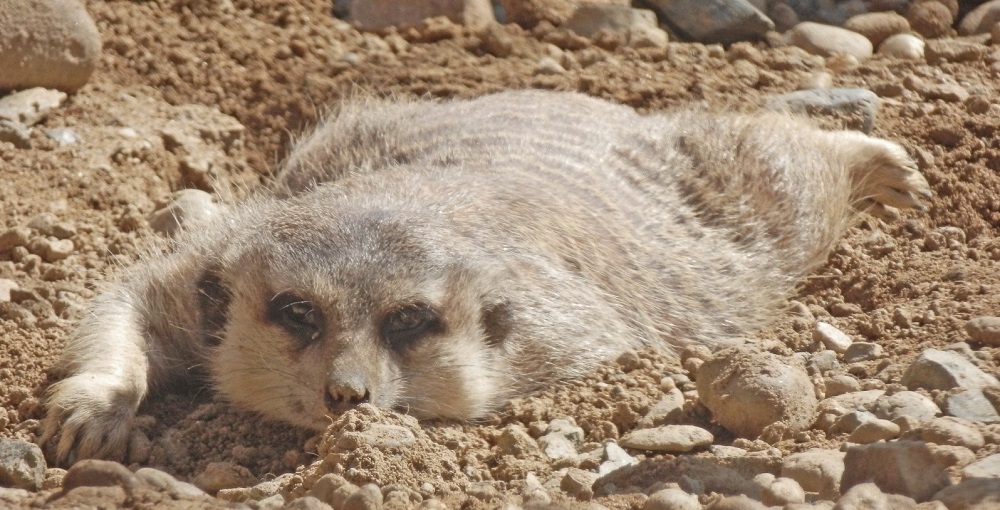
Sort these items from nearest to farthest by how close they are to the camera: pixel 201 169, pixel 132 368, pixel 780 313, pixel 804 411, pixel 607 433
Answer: pixel 804 411 → pixel 607 433 → pixel 132 368 → pixel 780 313 → pixel 201 169

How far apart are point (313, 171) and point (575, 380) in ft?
6.95

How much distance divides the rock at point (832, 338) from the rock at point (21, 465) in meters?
3.00

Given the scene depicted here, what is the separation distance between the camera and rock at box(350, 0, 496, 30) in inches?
341

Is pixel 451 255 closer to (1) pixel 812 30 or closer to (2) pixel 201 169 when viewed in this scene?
(2) pixel 201 169

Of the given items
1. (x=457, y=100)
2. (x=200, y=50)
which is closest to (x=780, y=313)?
(x=457, y=100)

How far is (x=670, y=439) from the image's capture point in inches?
176

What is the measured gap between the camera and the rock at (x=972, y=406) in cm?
406

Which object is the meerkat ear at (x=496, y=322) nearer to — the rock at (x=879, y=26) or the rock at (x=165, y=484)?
the rock at (x=165, y=484)

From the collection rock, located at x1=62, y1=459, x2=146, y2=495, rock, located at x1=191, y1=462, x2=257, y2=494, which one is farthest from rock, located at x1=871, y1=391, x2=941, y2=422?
rock, located at x1=62, y1=459, x2=146, y2=495

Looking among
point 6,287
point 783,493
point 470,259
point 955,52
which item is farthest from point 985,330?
point 6,287

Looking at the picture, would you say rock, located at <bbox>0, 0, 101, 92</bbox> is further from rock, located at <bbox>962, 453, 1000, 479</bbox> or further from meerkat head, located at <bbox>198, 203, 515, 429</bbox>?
rock, located at <bbox>962, 453, 1000, 479</bbox>

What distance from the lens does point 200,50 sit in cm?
812

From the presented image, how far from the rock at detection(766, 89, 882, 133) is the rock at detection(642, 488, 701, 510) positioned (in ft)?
14.2

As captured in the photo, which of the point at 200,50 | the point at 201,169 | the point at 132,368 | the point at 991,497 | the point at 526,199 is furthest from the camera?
the point at 200,50
